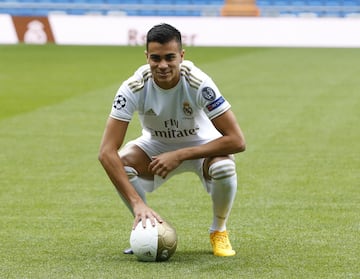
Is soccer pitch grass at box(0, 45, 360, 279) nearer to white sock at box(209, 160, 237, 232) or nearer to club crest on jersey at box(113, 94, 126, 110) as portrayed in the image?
white sock at box(209, 160, 237, 232)

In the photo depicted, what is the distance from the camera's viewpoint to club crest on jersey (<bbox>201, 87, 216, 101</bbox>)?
7121mm

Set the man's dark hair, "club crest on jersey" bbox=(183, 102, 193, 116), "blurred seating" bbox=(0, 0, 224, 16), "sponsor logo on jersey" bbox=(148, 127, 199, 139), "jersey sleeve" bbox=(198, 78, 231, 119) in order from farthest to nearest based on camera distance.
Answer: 1. "blurred seating" bbox=(0, 0, 224, 16)
2. "sponsor logo on jersey" bbox=(148, 127, 199, 139)
3. "club crest on jersey" bbox=(183, 102, 193, 116)
4. "jersey sleeve" bbox=(198, 78, 231, 119)
5. the man's dark hair

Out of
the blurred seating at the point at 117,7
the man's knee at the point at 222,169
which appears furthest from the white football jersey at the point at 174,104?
the blurred seating at the point at 117,7

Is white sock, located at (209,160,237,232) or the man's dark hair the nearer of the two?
the man's dark hair

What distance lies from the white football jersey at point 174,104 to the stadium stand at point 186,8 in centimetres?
3222

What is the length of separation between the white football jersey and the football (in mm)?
739

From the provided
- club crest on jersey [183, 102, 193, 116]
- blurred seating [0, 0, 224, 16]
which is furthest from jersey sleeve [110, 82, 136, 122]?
blurred seating [0, 0, 224, 16]

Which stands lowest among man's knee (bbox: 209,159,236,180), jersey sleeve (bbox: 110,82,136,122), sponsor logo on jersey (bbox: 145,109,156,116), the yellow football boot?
the yellow football boot

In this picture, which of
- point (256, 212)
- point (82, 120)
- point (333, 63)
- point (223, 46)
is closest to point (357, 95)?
point (82, 120)

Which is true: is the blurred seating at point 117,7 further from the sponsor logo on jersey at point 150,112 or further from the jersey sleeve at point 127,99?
the jersey sleeve at point 127,99

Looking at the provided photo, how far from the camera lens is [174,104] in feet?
24.0

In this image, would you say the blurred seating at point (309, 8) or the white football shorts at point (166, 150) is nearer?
the white football shorts at point (166, 150)

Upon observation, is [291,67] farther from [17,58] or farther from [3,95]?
[3,95]

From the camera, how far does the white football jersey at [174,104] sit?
7.16 metres
